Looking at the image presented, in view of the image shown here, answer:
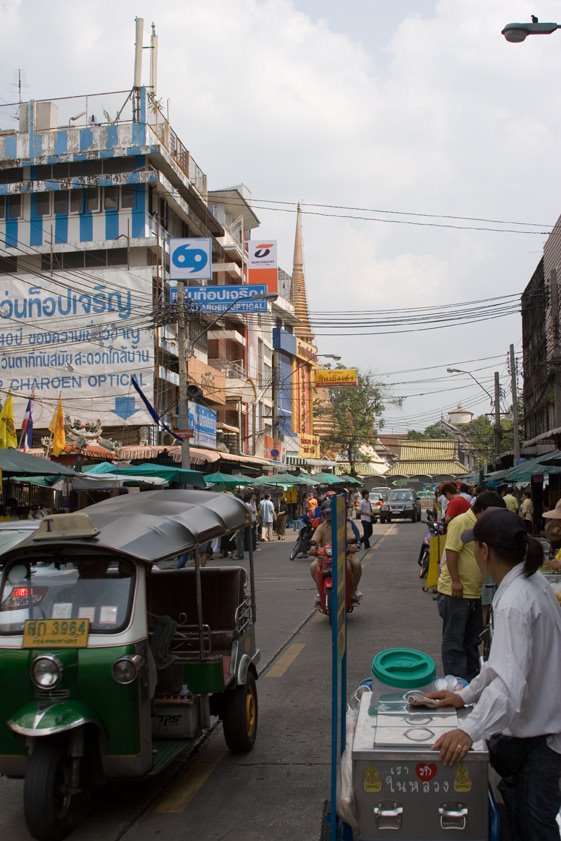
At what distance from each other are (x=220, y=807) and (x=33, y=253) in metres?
35.6

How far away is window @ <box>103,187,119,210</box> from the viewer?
37.8 m

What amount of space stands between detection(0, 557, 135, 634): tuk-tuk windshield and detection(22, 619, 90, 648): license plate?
7 cm

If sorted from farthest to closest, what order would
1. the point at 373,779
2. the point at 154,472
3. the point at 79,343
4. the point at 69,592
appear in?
the point at 79,343
the point at 154,472
the point at 69,592
the point at 373,779

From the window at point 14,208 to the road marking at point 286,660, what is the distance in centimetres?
3193

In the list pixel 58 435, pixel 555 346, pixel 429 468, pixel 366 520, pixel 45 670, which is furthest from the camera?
pixel 429 468

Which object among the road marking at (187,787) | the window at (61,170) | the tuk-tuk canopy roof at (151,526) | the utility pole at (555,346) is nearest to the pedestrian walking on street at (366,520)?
the utility pole at (555,346)

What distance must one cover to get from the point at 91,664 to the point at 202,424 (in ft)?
109

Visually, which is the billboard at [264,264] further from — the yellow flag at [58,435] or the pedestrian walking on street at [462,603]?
the pedestrian walking on street at [462,603]

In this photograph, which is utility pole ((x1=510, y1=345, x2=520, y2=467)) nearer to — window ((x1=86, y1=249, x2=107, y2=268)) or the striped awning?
window ((x1=86, y1=249, x2=107, y2=268))

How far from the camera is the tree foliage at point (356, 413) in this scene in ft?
240

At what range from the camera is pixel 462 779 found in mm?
3521

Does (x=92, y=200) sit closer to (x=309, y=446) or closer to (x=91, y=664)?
(x=91, y=664)

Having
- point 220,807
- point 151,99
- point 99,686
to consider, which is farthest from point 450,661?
point 151,99

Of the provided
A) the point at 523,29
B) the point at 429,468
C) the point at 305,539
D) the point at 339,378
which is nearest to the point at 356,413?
the point at 339,378
